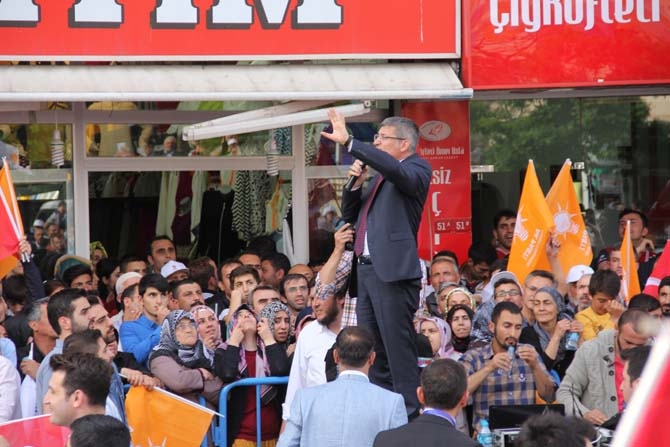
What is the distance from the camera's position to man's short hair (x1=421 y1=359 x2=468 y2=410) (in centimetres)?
761

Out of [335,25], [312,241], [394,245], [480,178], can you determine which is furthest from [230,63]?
[394,245]

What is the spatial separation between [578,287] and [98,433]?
20.8ft

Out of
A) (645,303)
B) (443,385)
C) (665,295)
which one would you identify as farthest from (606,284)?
(443,385)

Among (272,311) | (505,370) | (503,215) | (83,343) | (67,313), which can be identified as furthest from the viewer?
(503,215)

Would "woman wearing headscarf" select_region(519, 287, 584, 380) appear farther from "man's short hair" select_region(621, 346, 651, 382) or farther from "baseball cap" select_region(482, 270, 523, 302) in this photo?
"man's short hair" select_region(621, 346, 651, 382)

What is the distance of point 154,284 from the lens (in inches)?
447

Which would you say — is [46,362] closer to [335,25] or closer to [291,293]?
[291,293]

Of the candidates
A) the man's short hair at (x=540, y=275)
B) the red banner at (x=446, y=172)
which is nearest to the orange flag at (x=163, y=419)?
the man's short hair at (x=540, y=275)

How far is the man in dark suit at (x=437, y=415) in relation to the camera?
739cm

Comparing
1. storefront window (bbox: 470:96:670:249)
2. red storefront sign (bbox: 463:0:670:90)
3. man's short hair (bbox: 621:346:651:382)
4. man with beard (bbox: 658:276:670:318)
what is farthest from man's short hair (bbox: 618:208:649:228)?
man's short hair (bbox: 621:346:651:382)

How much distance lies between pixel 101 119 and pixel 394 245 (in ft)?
21.9

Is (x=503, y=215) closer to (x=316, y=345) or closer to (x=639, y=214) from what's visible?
(x=639, y=214)

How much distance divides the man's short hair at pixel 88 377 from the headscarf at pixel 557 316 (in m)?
4.42

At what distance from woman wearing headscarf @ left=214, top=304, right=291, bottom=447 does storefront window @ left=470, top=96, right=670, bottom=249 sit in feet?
20.2
